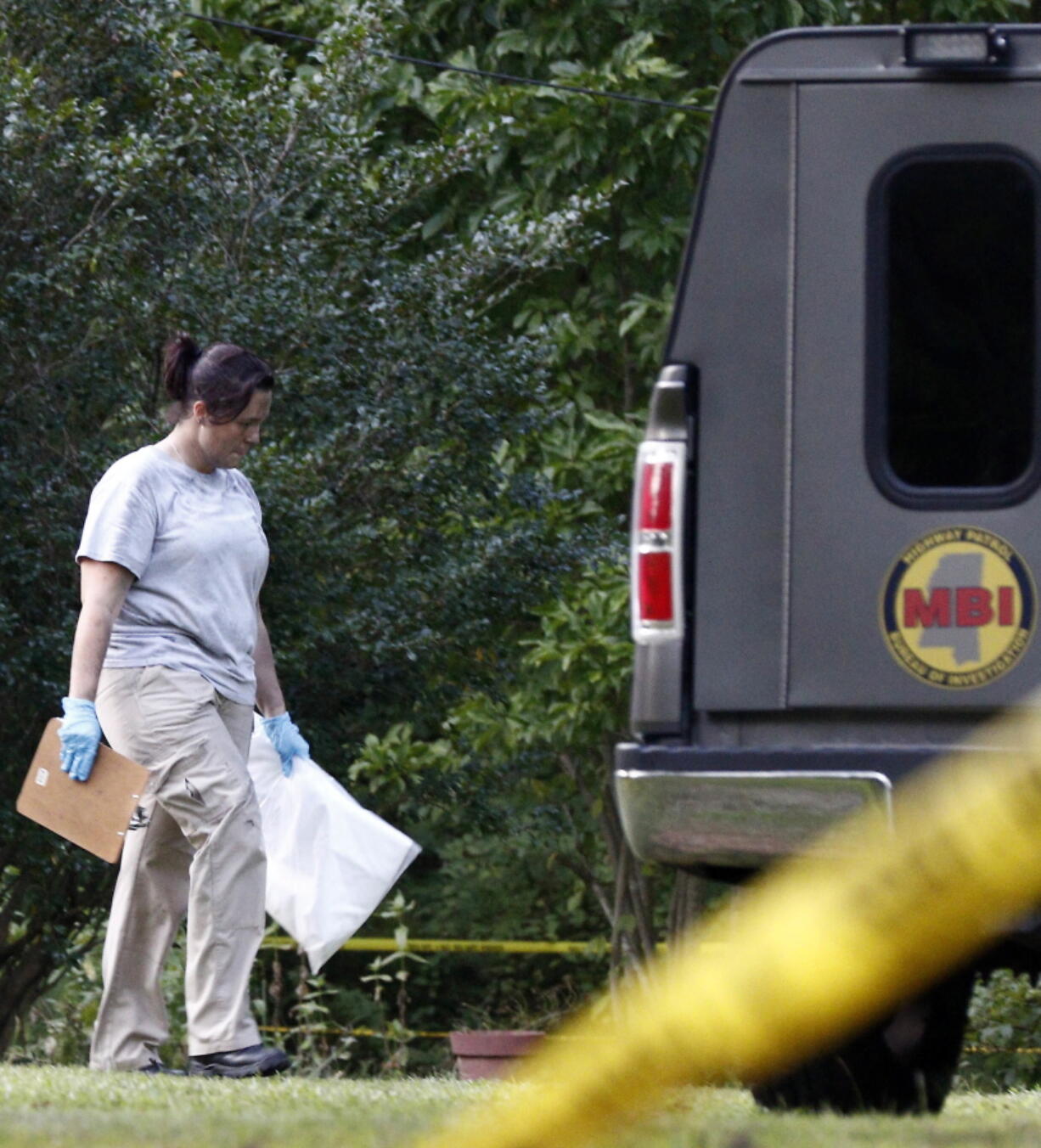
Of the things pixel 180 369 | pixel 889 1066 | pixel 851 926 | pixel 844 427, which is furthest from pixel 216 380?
pixel 851 926

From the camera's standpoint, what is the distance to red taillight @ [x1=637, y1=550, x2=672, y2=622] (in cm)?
428

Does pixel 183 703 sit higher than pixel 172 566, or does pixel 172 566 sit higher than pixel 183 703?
pixel 172 566

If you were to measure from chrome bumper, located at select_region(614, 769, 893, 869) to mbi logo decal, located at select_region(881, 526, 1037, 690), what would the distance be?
292 millimetres

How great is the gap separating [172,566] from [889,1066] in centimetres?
211

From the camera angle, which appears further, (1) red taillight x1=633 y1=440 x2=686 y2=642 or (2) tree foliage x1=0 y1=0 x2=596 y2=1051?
(2) tree foliage x1=0 y1=0 x2=596 y2=1051

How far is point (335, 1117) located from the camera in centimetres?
406

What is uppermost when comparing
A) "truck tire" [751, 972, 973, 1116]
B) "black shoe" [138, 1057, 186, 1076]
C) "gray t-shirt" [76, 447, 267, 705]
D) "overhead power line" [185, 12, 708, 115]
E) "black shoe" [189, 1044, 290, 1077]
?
"overhead power line" [185, 12, 708, 115]

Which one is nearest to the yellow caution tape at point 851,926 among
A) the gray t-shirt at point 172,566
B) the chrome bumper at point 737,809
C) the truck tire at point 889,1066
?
the chrome bumper at point 737,809

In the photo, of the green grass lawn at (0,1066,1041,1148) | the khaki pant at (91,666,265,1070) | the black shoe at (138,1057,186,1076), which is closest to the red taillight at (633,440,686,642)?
the green grass lawn at (0,1066,1041,1148)

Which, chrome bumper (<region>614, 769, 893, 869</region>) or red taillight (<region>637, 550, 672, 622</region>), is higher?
red taillight (<region>637, 550, 672, 622</region>)

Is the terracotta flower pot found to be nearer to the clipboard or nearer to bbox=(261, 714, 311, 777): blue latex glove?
bbox=(261, 714, 311, 777): blue latex glove

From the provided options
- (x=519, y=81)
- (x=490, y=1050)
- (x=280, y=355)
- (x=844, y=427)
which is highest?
(x=519, y=81)

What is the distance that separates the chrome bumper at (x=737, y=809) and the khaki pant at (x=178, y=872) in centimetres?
157

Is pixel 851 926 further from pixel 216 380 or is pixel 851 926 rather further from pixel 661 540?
pixel 216 380
